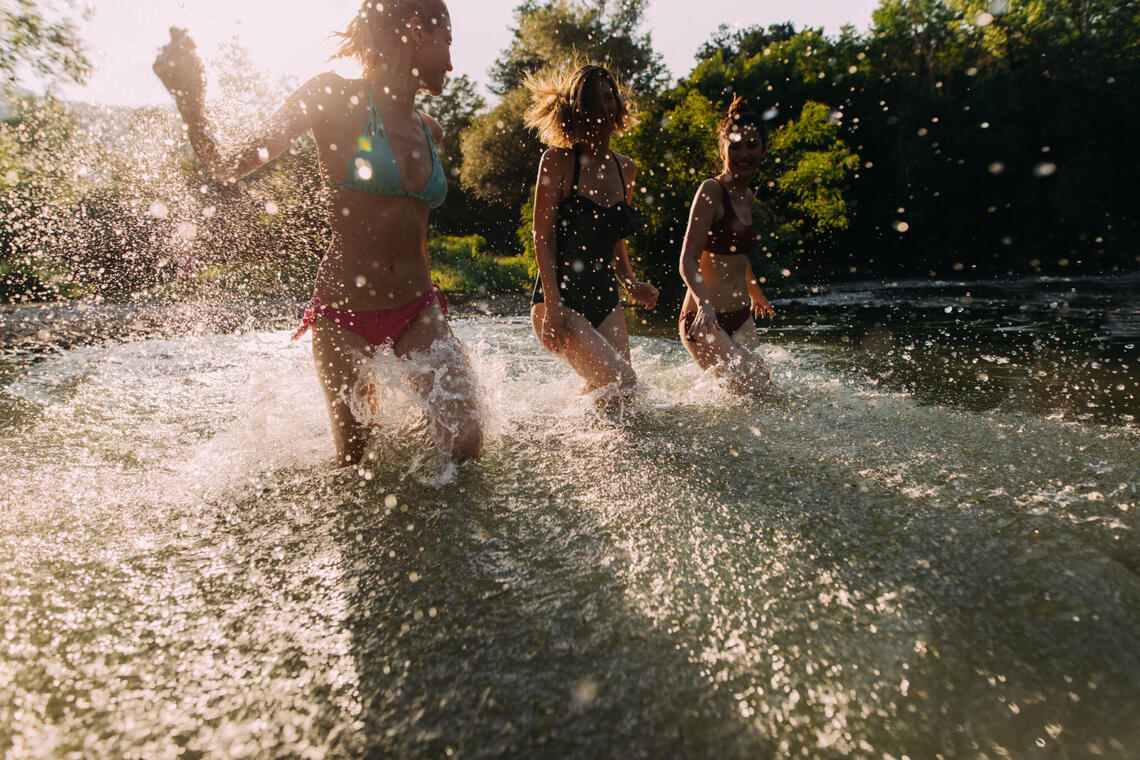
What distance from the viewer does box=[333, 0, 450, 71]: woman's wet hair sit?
3082 mm

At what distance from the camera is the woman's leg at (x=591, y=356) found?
14.0ft

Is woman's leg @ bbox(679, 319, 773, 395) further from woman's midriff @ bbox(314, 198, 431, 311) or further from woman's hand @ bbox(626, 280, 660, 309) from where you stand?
woman's midriff @ bbox(314, 198, 431, 311)

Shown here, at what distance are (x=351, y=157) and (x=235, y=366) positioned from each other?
16.3ft

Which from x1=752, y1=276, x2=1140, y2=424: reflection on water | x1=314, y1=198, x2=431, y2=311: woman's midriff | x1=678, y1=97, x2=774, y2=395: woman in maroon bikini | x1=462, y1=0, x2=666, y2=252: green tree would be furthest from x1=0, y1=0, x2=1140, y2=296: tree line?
x1=314, y1=198, x2=431, y2=311: woman's midriff

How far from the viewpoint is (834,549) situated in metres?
2.37

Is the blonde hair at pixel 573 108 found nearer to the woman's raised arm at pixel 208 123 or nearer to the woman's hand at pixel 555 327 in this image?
the woman's hand at pixel 555 327

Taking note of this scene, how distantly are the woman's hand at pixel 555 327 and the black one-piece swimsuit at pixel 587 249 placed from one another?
0.17 meters

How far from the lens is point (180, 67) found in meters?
2.46

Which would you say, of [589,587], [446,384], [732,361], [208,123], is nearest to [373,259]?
[446,384]

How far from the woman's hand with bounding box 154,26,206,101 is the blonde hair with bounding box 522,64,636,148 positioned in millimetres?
2000

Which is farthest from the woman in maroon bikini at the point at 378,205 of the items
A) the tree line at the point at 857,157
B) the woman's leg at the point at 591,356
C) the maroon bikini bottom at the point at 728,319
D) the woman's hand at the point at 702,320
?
the tree line at the point at 857,157

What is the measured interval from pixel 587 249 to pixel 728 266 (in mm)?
1501

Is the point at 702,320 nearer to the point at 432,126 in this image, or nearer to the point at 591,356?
the point at 591,356

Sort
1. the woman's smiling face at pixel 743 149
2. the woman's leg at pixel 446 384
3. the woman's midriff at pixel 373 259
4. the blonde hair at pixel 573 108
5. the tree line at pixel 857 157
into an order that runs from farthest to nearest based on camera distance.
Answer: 1. the tree line at pixel 857 157
2. the woman's smiling face at pixel 743 149
3. the blonde hair at pixel 573 108
4. the woman's leg at pixel 446 384
5. the woman's midriff at pixel 373 259
